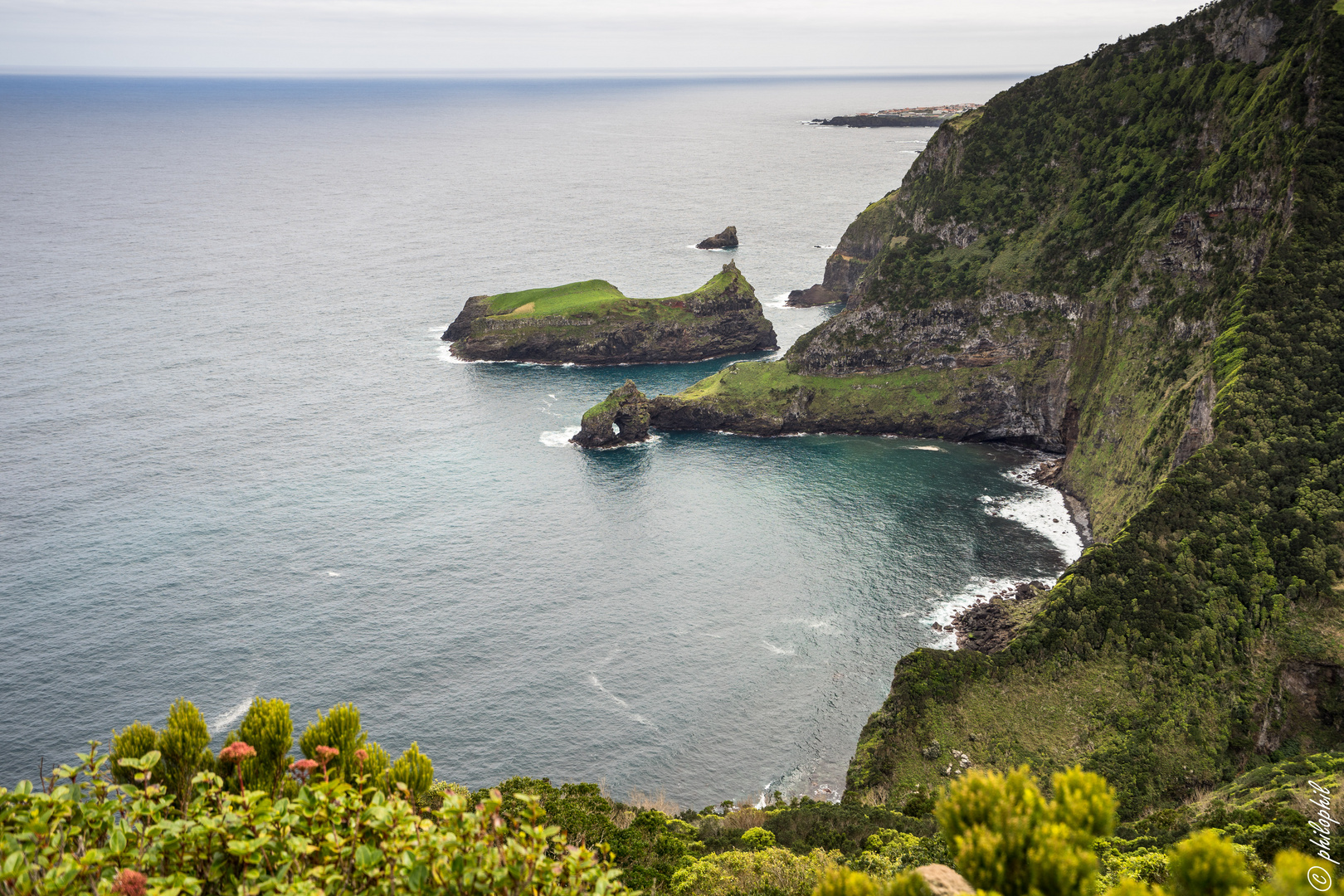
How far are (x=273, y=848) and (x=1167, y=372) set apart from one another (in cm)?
13076

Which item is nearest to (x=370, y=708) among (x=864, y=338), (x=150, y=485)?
(x=150, y=485)

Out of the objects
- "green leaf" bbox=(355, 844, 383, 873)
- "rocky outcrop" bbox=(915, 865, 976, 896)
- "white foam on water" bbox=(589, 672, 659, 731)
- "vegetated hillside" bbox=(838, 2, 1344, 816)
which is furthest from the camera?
"white foam on water" bbox=(589, 672, 659, 731)

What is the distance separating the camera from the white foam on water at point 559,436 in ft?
525

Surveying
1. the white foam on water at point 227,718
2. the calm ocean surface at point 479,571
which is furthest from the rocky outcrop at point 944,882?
the white foam on water at point 227,718

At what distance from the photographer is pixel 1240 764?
77.6 m

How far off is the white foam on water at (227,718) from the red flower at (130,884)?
64190 millimetres

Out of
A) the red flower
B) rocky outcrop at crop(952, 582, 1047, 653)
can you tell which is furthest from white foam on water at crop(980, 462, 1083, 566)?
the red flower

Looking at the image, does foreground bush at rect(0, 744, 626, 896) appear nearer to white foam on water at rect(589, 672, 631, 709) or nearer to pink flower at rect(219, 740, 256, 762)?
pink flower at rect(219, 740, 256, 762)

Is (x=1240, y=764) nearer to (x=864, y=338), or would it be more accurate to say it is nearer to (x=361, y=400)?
(x=864, y=338)

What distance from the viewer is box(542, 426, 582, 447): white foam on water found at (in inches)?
6294

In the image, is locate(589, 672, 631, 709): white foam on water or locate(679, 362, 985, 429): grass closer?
locate(589, 672, 631, 709): white foam on water

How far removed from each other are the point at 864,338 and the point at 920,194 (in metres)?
37.1

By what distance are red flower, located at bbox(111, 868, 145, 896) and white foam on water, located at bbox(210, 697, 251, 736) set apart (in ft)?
211

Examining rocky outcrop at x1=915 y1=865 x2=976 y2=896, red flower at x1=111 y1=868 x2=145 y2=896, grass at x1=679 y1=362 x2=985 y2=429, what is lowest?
grass at x1=679 y1=362 x2=985 y2=429
